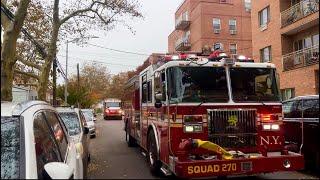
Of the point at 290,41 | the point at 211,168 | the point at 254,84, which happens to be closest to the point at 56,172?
the point at 211,168

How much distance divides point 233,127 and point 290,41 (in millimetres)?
20790

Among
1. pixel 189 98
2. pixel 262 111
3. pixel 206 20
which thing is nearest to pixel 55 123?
pixel 189 98

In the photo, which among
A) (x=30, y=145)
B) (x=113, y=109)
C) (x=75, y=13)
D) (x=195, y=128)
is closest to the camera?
(x=30, y=145)

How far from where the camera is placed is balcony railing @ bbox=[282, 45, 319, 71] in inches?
920

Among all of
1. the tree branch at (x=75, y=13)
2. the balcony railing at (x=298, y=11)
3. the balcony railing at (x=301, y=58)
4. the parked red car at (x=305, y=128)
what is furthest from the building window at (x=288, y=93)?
the parked red car at (x=305, y=128)

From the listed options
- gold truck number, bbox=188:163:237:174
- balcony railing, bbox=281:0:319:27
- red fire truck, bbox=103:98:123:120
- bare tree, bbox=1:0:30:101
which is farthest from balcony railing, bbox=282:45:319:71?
red fire truck, bbox=103:98:123:120

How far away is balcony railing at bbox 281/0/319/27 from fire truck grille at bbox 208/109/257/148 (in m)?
16.8

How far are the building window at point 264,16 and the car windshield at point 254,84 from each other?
21.8 meters

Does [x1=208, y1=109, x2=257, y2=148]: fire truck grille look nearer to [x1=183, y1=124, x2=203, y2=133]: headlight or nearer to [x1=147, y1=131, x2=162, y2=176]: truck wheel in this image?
[x1=183, y1=124, x2=203, y2=133]: headlight

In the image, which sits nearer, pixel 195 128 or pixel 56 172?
pixel 56 172

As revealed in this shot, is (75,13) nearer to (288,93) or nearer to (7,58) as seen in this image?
(7,58)

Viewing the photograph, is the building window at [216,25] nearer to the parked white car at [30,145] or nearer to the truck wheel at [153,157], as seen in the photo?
the truck wheel at [153,157]

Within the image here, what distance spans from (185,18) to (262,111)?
44256mm

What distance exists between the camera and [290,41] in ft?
89.8
